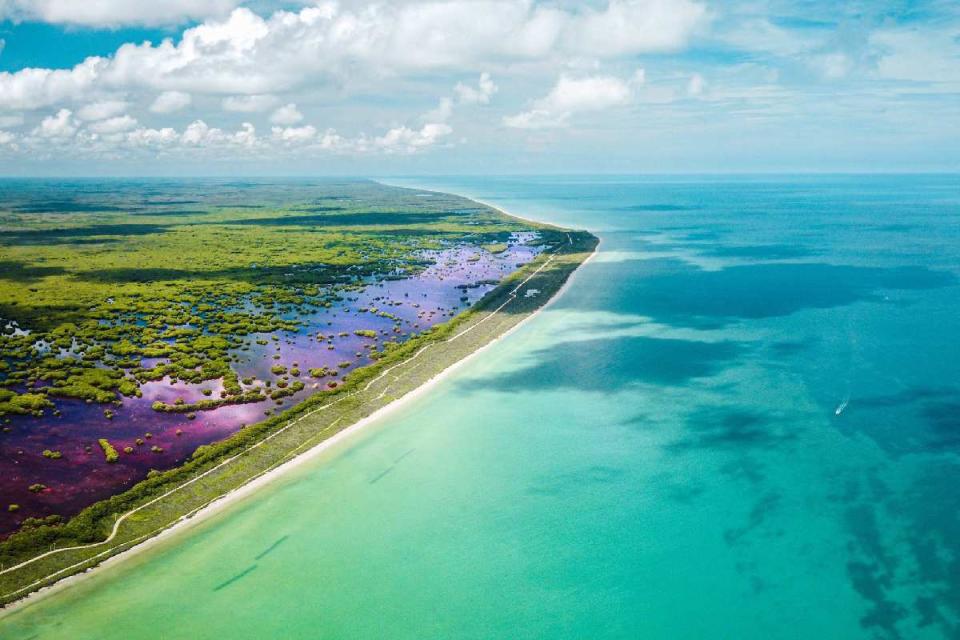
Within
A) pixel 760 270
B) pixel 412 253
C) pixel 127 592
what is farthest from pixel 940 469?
pixel 412 253

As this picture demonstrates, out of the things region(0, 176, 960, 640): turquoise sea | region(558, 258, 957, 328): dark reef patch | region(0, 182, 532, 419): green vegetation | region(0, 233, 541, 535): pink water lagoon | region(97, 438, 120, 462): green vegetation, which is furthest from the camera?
region(558, 258, 957, 328): dark reef patch

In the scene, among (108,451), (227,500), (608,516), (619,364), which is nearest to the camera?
(608,516)

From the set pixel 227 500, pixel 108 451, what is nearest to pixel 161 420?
pixel 108 451

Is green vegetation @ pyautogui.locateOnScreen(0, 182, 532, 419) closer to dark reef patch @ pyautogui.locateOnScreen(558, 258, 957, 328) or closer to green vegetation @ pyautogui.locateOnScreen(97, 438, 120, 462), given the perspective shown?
green vegetation @ pyautogui.locateOnScreen(97, 438, 120, 462)

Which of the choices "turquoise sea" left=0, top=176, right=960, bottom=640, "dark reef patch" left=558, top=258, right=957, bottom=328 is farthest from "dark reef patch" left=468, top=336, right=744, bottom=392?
"dark reef patch" left=558, top=258, right=957, bottom=328

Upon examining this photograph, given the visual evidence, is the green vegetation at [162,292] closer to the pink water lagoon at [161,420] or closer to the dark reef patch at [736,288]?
the pink water lagoon at [161,420]

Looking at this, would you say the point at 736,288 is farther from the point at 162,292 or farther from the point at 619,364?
the point at 162,292

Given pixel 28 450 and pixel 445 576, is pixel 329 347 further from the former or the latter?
pixel 445 576

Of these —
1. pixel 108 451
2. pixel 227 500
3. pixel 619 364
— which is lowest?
pixel 227 500

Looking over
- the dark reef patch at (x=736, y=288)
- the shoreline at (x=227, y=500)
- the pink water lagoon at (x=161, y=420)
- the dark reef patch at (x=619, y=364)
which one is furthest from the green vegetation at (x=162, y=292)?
the dark reef patch at (x=736, y=288)
